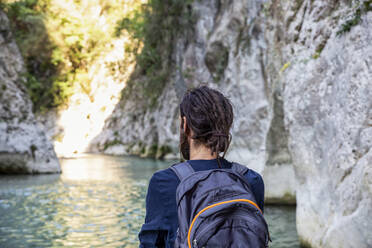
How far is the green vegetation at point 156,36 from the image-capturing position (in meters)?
24.4

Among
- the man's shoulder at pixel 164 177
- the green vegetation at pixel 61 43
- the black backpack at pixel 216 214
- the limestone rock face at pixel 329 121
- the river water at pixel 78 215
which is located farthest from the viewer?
the green vegetation at pixel 61 43

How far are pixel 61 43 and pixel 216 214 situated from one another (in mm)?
35497

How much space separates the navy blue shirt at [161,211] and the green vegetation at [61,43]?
3295 cm

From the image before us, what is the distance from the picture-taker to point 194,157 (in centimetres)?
175

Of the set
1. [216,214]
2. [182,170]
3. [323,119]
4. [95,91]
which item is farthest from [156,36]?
[216,214]

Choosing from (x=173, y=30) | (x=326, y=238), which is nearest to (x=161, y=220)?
(x=326, y=238)

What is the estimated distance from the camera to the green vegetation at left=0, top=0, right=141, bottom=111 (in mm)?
33938

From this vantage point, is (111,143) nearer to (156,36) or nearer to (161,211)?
(156,36)

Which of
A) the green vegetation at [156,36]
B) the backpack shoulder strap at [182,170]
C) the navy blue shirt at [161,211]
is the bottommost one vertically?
the navy blue shirt at [161,211]

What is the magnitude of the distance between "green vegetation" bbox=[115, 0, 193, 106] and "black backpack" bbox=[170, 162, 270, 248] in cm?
2197

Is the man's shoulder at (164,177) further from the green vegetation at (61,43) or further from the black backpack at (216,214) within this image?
the green vegetation at (61,43)

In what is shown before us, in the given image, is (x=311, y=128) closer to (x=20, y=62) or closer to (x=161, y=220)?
(x=161, y=220)

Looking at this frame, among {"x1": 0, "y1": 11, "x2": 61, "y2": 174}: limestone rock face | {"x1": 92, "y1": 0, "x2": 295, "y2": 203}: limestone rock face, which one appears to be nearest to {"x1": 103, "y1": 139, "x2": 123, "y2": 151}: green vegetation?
{"x1": 92, "y1": 0, "x2": 295, "y2": 203}: limestone rock face

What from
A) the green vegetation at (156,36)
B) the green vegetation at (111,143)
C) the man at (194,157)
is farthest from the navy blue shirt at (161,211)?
the green vegetation at (111,143)
